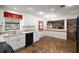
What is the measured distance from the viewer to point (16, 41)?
2656 millimetres

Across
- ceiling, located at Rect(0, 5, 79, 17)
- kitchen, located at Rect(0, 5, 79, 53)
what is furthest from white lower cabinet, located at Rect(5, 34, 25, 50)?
ceiling, located at Rect(0, 5, 79, 17)

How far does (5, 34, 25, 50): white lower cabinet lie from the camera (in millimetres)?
2355

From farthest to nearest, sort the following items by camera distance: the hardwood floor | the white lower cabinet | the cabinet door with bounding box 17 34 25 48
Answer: the cabinet door with bounding box 17 34 25 48
the hardwood floor
the white lower cabinet

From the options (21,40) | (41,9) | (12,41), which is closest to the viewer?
(41,9)

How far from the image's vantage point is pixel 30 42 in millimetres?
3580

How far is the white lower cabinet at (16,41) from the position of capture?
2355mm

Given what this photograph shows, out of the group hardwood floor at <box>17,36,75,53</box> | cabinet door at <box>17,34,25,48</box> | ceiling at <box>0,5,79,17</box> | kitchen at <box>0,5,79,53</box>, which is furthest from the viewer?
cabinet door at <box>17,34,25,48</box>

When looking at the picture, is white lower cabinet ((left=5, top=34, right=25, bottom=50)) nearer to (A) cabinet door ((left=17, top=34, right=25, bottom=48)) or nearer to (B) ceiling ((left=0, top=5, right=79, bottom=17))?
(A) cabinet door ((left=17, top=34, right=25, bottom=48))

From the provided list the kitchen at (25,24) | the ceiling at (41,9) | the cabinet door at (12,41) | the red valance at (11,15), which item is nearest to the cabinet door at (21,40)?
the kitchen at (25,24)

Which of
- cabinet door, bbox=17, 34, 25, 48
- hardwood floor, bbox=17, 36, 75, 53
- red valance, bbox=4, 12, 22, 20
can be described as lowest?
hardwood floor, bbox=17, 36, 75, 53

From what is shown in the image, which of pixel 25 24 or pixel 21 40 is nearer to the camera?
pixel 21 40

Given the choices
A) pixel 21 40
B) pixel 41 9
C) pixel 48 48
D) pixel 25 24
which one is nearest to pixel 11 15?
pixel 25 24

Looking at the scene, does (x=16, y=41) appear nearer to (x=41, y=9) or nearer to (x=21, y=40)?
(x=21, y=40)
